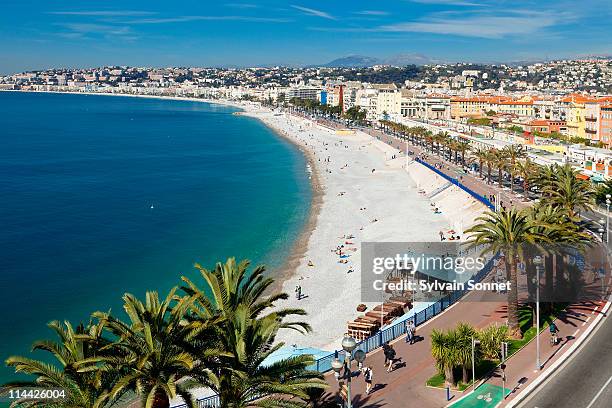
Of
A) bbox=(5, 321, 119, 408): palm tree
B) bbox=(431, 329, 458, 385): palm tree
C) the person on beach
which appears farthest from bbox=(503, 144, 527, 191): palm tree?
bbox=(5, 321, 119, 408): palm tree

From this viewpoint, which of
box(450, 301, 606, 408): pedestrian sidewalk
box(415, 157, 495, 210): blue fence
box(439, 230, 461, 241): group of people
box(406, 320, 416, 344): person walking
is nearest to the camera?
box(450, 301, 606, 408): pedestrian sidewalk

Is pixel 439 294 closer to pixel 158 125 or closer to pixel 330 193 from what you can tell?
pixel 330 193

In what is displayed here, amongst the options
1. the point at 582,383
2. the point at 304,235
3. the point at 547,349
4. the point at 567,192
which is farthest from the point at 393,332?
the point at 304,235

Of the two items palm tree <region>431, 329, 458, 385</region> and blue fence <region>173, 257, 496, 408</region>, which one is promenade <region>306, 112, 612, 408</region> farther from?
palm tree <region>431, 329, 458, 385</region>

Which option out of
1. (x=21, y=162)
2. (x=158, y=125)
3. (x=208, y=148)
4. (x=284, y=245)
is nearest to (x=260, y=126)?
(x=158, y=125)

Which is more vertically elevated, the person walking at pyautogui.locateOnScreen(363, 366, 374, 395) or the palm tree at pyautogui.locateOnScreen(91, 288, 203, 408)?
the palm tree at pyautogui.locateOnScreen(91, 288, 203, 408)

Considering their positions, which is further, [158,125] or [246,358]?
[158,125]

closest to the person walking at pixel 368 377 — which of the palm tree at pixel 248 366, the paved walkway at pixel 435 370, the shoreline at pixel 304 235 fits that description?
the paved walkway at pixel 435 370
